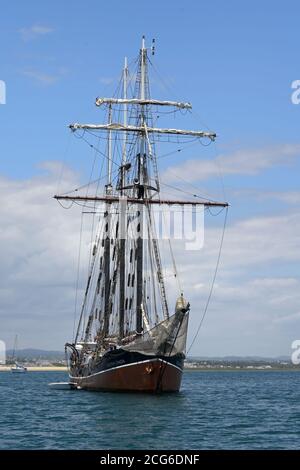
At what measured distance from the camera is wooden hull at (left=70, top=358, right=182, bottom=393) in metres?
68.8

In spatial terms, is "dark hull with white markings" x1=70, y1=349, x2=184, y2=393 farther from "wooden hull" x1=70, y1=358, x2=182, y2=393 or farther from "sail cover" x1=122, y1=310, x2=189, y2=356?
"sail cover" x1=122, y1=310, x2=189, y2=356

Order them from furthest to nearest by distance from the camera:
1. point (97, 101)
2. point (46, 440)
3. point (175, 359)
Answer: point (97, 101) → point (175, 359) → point (46, 440)

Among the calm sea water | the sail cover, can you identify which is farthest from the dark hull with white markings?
the calm sea water

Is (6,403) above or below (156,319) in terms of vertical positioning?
below

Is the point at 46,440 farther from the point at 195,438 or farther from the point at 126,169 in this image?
the point at 126,169

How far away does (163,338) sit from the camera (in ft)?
224

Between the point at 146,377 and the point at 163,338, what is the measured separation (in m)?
3.43

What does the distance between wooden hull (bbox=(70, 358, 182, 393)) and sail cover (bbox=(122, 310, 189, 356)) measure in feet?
2.73

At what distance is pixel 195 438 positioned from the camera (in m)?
41.9
